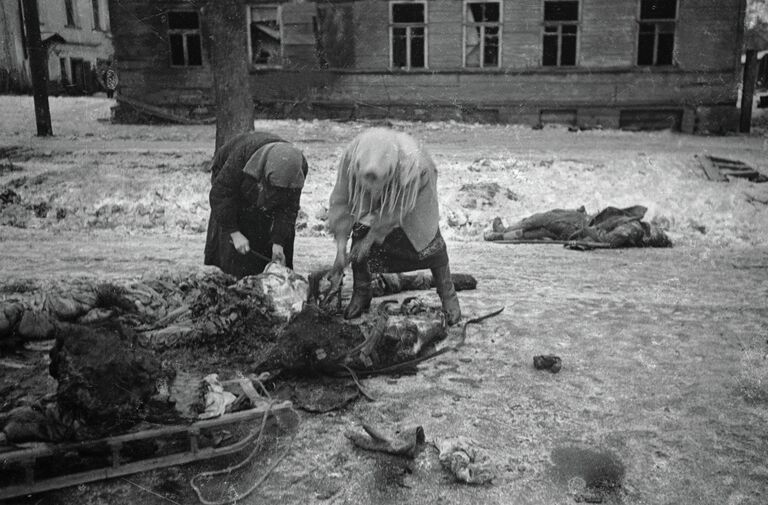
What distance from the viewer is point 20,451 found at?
8.87ft

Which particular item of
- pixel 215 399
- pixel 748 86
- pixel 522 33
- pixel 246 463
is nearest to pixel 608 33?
pixel 522 33

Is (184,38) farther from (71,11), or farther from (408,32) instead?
(71,11)

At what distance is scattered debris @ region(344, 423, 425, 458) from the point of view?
10.1ft

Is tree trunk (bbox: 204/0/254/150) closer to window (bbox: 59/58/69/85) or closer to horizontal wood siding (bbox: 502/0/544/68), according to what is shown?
horizontal wood siding (bbox: 502/0/544/68)

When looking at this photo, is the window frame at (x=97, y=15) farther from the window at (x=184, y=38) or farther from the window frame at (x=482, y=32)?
the window frame at (x=482, y=32)

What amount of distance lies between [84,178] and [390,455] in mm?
9724

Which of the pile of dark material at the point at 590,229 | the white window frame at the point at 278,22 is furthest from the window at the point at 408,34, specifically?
the pile of dark material at the point at 590,229

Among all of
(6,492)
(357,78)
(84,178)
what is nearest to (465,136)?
(357,78)

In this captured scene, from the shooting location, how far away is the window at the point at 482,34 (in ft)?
58.7

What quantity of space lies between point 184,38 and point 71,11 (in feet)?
50.5

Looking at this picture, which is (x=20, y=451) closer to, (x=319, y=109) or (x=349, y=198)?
(x=349, y=198)

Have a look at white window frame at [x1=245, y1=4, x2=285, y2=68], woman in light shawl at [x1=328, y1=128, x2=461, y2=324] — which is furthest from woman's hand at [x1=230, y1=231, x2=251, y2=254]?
white window frame at [x1=245, y1=4, x2=285, y2=68]

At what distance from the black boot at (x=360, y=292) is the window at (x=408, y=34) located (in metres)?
14.6

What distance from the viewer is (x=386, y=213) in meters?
4.46
